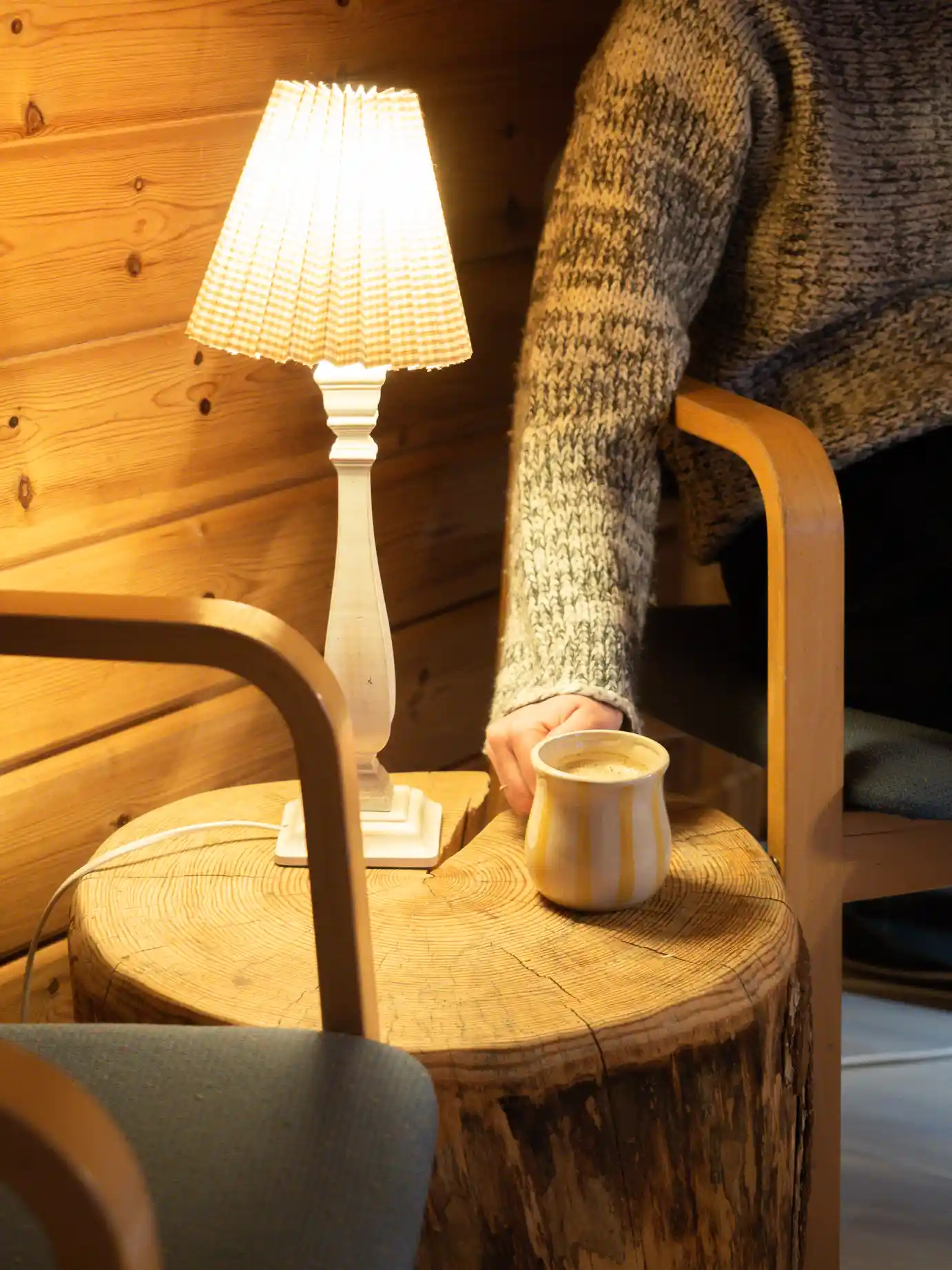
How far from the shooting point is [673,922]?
97 cm

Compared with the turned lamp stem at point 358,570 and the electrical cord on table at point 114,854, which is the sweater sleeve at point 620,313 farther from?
the electrical cord on table at point 114,854

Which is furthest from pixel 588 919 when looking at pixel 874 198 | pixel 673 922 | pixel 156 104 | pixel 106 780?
pixel 156 104

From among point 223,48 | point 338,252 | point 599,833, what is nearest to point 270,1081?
point 599,833

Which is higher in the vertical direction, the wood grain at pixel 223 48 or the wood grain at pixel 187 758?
the wood grain at pixel 223 48

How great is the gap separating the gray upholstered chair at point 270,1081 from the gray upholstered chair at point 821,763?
43cm

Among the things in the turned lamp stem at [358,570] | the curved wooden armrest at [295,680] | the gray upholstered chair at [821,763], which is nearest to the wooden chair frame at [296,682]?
the curved wooden armrest at [295,680]

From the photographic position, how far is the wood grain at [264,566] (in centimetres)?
125

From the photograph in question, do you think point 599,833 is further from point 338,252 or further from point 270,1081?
point 338,252

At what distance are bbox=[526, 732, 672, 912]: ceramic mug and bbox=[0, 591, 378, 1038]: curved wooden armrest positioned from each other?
0.72 ft

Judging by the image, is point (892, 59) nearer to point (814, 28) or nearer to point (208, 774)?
point (814, 28)

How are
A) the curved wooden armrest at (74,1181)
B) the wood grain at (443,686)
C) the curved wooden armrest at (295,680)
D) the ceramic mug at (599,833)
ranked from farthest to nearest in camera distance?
Answer: the wood grain at (443,686)
the ceramic mug at (599,833)
the curved wooden armrest at (295,680)
the curved wooden armrest at (74,1181)

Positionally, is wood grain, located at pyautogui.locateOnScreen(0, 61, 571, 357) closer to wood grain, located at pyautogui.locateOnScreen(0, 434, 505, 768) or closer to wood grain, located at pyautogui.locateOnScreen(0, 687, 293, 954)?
wood grain, located at pyautogui.locateOnScreen(0, 434, 505, 768)

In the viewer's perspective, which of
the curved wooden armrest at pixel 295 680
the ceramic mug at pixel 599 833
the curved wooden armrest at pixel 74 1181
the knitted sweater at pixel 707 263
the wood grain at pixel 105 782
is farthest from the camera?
the wood grain at pixel 105 782

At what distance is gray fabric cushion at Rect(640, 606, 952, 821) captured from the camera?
1079mm
